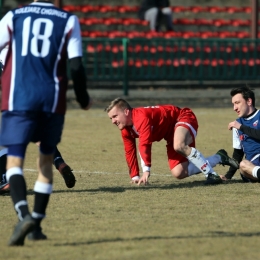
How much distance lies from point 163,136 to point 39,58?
10.3ft

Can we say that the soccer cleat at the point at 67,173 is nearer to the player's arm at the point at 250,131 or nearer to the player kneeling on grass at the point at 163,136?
the player kneeling on grass at the point at 163,136

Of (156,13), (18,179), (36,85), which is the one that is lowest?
(156,13)

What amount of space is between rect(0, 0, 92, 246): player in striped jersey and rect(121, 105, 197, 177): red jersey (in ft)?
7.94

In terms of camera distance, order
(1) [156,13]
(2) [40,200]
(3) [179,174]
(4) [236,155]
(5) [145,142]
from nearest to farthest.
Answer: (2) [40,200] → (5) [145,142] → (3) [179,174] → (4) [236,155] → (1) [156,13]

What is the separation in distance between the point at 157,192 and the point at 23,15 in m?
2.86

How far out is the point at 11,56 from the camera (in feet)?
18.0

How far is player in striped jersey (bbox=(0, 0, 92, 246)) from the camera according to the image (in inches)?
209

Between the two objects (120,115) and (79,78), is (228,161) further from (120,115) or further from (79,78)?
(79,78)

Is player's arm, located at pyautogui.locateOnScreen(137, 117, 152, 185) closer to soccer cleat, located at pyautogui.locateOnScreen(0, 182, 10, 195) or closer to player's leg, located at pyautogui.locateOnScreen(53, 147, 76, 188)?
player's leg, located at pyautogui.locateOnScreen(53, 147, 76, 188)

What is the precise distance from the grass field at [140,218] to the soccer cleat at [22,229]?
7cm

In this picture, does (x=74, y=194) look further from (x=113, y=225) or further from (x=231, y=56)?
(x=231, y=56)

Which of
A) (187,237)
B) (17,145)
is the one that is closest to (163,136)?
(187,237)

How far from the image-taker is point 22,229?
16.7ft

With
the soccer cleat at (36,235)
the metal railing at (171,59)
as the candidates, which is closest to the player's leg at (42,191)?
the soccer cleat at (36,235)
